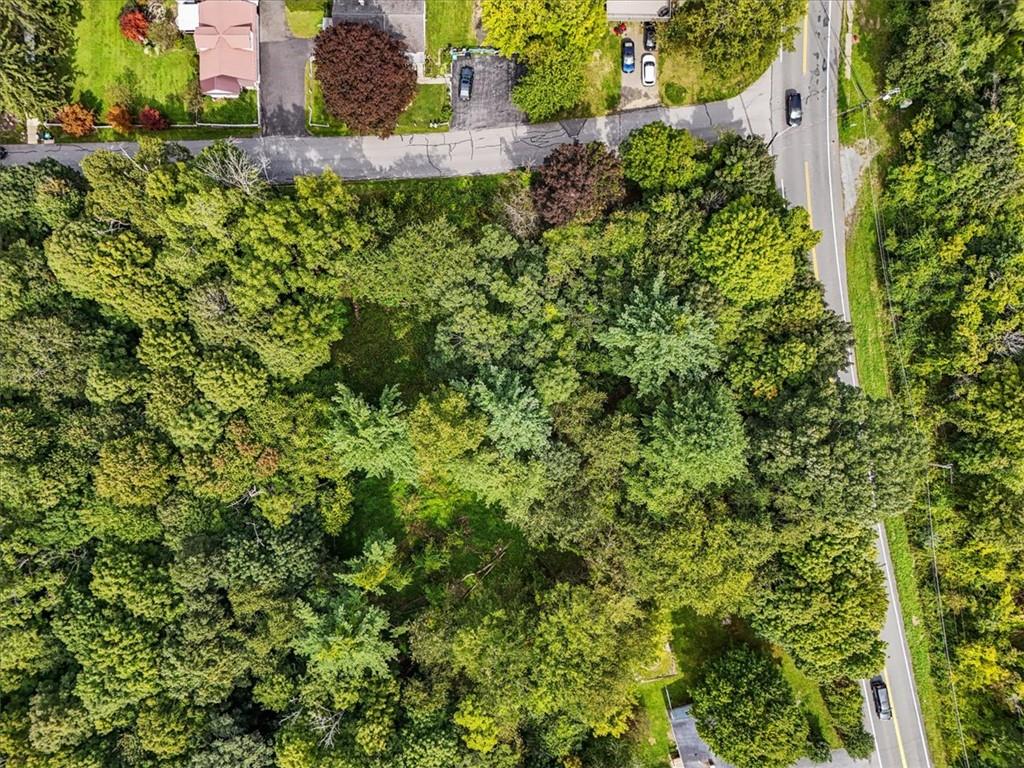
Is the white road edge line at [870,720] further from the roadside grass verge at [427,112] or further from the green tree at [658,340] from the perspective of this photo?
the roadside grass verge at [427,112]

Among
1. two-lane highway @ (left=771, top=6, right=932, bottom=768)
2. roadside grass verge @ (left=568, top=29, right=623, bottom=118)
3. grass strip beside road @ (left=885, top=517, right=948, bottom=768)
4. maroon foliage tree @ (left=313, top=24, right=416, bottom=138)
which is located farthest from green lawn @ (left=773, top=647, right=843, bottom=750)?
maroon foliage tree @ (left=313, top=24, right=416, bottom=138)

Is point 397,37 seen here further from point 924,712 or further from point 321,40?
point 924,712

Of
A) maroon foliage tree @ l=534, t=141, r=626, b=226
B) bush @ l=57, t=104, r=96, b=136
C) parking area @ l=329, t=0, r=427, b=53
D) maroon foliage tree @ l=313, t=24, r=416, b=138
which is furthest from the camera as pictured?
bush @ l=57, t=104, r=96, b=136

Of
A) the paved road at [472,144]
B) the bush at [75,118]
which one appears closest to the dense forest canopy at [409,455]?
the paved road at [472,144]

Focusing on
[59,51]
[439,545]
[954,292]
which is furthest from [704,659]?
[59,51]

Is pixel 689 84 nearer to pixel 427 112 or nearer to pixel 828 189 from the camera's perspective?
pixel 828 189

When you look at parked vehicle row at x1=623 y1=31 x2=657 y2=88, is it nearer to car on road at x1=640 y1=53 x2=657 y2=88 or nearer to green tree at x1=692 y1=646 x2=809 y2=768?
car on road at x1=640 y1=53 x2=657 y2=88
